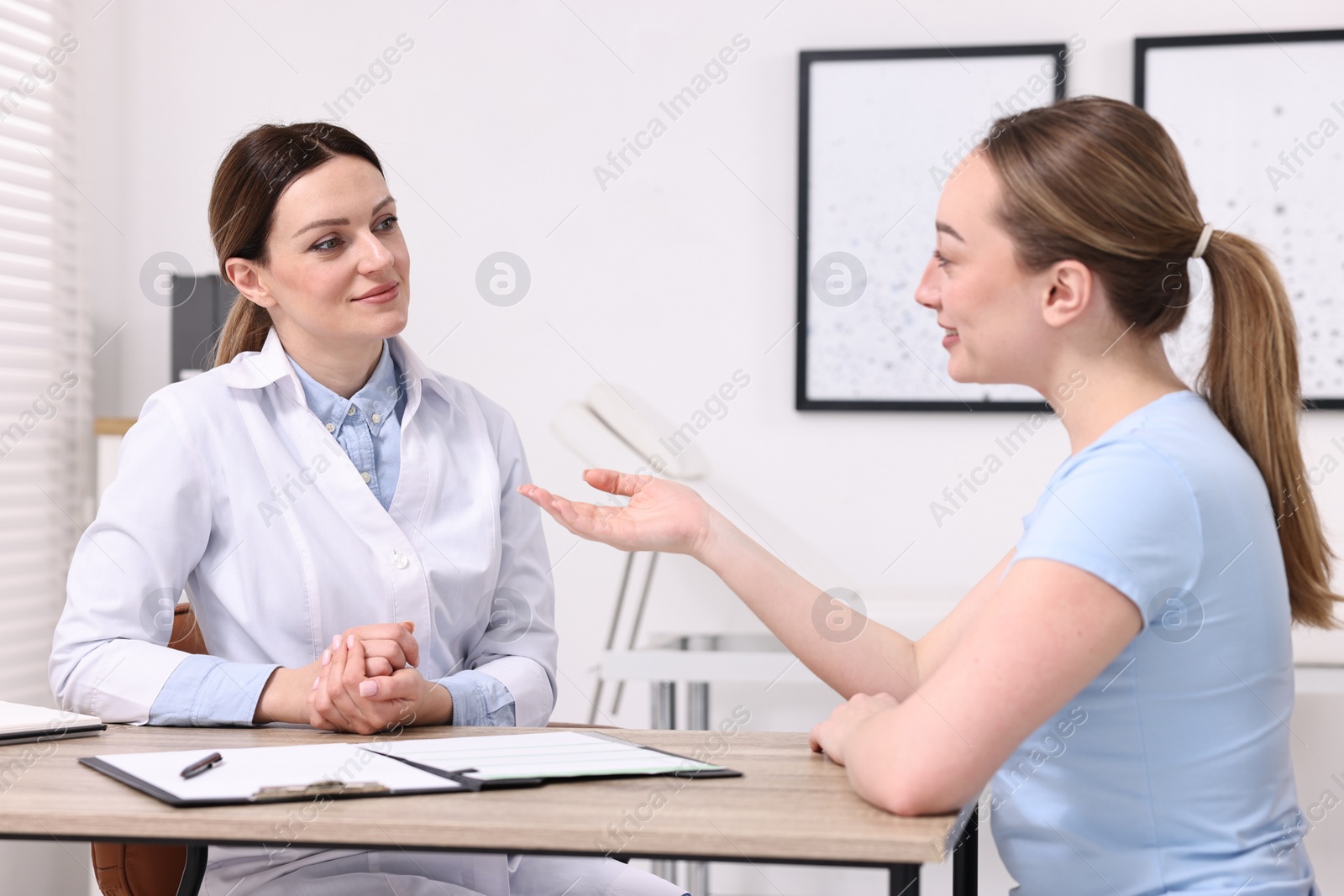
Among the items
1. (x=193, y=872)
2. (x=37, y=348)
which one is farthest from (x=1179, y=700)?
(x=37, y=348)

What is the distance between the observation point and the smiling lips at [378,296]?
1.59m

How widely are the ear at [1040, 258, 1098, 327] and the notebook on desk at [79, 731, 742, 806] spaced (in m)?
0.50

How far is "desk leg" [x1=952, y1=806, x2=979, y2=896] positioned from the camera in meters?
1.11

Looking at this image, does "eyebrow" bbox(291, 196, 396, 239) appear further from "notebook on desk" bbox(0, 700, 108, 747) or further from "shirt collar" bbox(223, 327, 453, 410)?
"notebook on desk" bbox(0, 700, 108, 747)

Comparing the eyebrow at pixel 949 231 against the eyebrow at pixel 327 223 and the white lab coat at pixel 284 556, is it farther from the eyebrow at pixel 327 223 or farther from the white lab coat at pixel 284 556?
the eyebrow at pixel 327 223

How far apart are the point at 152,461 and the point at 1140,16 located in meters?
2.33

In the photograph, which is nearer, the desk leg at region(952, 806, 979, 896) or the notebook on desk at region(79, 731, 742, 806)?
the notebook on desk at region(79, 731, 742, 806)

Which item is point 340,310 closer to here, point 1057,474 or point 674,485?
point 674,485

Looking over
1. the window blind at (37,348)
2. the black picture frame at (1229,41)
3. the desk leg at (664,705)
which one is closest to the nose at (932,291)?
the desk leg at (664,705)

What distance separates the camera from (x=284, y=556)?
57.8 inches

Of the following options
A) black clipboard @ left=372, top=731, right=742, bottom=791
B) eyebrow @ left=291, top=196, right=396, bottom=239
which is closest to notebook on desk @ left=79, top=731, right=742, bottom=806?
black clipboard @ left=372, top=731, right=742, bottom=791

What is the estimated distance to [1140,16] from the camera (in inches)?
108

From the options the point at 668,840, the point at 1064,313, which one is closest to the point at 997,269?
the point at 1064,313

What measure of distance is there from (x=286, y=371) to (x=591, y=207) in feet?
5.01
